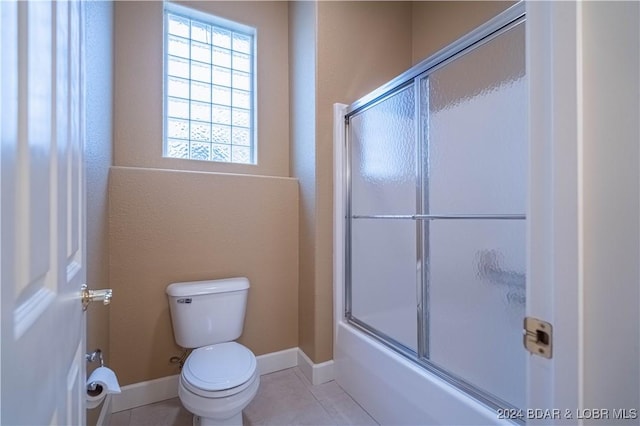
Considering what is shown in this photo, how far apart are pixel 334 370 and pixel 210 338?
848 millimetres

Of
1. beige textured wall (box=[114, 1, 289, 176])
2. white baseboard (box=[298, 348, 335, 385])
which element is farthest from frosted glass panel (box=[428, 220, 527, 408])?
beige textured wall (box=[114, 1, 289, 176])

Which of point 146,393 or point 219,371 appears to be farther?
point 146,393

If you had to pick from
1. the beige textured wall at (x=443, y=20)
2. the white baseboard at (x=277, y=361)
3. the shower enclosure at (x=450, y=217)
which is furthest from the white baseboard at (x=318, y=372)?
the beige textured wall at (x=443, y=20)

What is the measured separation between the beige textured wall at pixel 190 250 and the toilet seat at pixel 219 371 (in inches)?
17.1

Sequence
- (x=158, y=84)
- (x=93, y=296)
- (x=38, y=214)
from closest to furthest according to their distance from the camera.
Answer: (x=38, y=214) → (x=93, y=296) → (x=158, y=84)

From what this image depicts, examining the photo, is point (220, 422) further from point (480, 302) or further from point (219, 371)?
point (480, 302)

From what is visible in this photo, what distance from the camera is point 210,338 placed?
67.1 inches

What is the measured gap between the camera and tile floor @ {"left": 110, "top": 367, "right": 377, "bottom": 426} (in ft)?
5.14

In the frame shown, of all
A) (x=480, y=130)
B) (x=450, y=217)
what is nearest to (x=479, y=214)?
(x=450, y=217)

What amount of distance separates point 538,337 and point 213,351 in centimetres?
151

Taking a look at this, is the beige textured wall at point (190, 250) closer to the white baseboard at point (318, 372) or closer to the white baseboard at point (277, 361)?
the white baseboard at point (277, 361)

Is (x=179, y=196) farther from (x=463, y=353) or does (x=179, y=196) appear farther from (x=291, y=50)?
(x=463, y=353)

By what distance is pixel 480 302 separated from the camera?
139 cm

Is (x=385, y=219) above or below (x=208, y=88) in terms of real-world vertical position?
below
